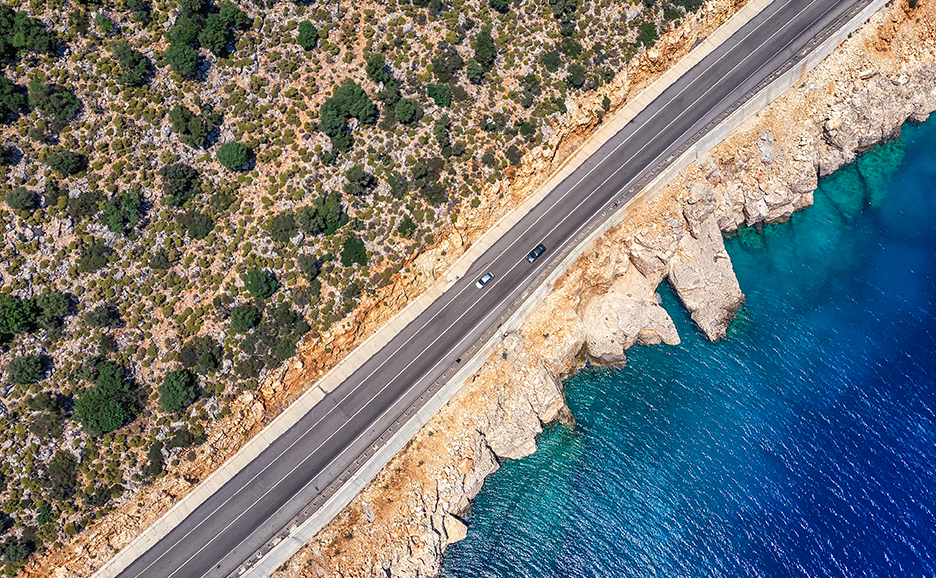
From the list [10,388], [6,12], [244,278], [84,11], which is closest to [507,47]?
[244,278]

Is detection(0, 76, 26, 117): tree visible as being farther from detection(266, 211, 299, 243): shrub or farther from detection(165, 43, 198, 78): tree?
detection(266, 211, 299, 243): shrub

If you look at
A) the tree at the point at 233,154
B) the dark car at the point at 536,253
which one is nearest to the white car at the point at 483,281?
the dark car at the point at 536,253

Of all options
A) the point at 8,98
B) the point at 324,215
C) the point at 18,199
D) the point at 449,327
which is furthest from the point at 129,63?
the point at 449,327

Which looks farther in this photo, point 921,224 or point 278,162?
point 921,224

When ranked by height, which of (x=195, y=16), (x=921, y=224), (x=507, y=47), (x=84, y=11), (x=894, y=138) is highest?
(x=84, y=11)

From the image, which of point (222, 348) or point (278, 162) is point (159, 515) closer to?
point (222, 348)
